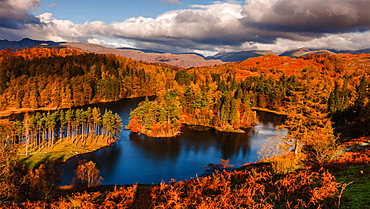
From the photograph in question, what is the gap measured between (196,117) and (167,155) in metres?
37.8

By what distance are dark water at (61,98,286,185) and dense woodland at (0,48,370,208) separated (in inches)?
269

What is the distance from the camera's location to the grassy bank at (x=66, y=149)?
5200 centimetres

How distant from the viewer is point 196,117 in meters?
97.1

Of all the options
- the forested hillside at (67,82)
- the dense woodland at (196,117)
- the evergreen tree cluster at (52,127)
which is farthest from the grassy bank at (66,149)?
the forested hillside at (67,82)

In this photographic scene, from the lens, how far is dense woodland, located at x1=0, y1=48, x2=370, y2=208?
12297 millimetres

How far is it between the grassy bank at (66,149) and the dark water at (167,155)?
8.15ft

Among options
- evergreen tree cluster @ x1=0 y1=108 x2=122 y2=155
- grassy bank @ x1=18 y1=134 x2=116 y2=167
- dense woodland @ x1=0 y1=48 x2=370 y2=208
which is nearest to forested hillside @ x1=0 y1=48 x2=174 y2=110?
dense woodland @ x1=0 y1=48 x2=370 y2=208

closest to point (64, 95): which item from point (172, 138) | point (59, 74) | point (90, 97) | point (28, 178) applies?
point (90, 97)

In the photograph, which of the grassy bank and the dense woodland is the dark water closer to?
the grassy bank

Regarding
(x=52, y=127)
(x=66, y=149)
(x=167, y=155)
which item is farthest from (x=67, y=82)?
(x=167, y=155)

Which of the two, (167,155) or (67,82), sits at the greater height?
(67,82)

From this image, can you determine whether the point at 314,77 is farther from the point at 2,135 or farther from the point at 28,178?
the point at 2,135

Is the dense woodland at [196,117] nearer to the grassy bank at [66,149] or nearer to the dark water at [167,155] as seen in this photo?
the grassy bank at [66,149]

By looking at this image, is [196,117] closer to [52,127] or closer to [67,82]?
[52,127]
